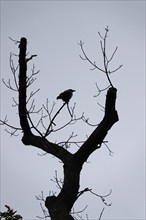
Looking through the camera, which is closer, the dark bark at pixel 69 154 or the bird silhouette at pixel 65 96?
the dark bark at pixel 69 154

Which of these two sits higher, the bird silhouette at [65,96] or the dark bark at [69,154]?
the bird silhouette at [65,96]

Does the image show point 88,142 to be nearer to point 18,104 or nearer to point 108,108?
point 108,108

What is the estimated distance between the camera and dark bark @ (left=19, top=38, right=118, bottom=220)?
3.78 meters

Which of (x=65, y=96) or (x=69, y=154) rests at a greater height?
(x=65, y=96)

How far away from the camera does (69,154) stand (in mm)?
4340

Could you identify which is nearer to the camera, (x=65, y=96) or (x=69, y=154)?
(x=69, y=154)

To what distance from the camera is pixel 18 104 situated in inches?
192

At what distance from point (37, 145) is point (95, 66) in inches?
57.3

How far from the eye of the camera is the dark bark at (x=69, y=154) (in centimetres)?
378

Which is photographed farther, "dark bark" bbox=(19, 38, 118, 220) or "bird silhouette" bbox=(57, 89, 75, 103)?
"bird silhouette" bbox=(57, 89, 75, 103)

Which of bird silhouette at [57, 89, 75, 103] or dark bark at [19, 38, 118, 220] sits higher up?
bird silhouette at [57, 89, 75, 103]

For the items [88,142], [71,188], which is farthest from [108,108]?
[71,188]

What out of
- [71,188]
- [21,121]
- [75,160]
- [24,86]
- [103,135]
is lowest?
[71,188]

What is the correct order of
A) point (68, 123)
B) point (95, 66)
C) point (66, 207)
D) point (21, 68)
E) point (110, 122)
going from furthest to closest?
point (68, 123) → point (21, 68) → point (95, 66) → point (110, 122) → point (66, 207)
